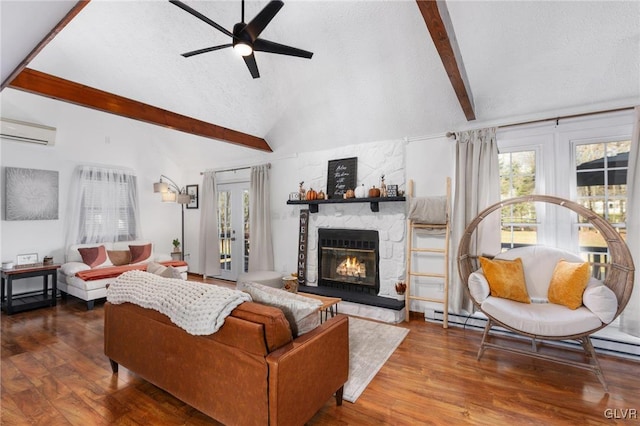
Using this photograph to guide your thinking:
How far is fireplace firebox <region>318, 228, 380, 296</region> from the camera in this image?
4.24m

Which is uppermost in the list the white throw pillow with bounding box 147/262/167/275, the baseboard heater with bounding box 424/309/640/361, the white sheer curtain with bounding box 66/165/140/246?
the white sheer curtain with bounding box 66/165/140/246

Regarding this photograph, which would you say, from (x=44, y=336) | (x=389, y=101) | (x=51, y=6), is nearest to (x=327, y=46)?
(x=389, y=101)

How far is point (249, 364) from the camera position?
155 cm

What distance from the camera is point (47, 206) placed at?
15.6ft

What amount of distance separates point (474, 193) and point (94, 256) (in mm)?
5665

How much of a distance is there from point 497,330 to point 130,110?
4.90 metres

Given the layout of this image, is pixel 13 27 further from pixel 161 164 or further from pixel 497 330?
pixel 161 164

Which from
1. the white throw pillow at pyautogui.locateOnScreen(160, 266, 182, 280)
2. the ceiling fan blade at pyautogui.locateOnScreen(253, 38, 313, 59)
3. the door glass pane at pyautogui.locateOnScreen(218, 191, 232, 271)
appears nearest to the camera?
the ceiling fan blade at pyautogui.locateOnScreen(253, 38, 313, 59)

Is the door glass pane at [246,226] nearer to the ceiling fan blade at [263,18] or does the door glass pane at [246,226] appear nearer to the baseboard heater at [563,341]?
the baseboard heater at [563,341]

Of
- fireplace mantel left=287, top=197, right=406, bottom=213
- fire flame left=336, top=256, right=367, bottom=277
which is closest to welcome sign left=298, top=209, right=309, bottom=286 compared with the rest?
fireplace mantel left=287, top=197, right=406, bottom=213

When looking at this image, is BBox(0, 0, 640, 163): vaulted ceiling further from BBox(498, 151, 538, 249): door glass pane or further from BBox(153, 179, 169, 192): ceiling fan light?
BBox(153, 179, 169, 192): ceiling fan light

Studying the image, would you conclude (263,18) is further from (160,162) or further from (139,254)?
(160,162)

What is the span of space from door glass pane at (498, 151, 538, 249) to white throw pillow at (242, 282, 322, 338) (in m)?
2.81

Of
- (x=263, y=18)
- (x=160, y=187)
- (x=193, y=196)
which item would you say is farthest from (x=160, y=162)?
(x=263, y=18)
